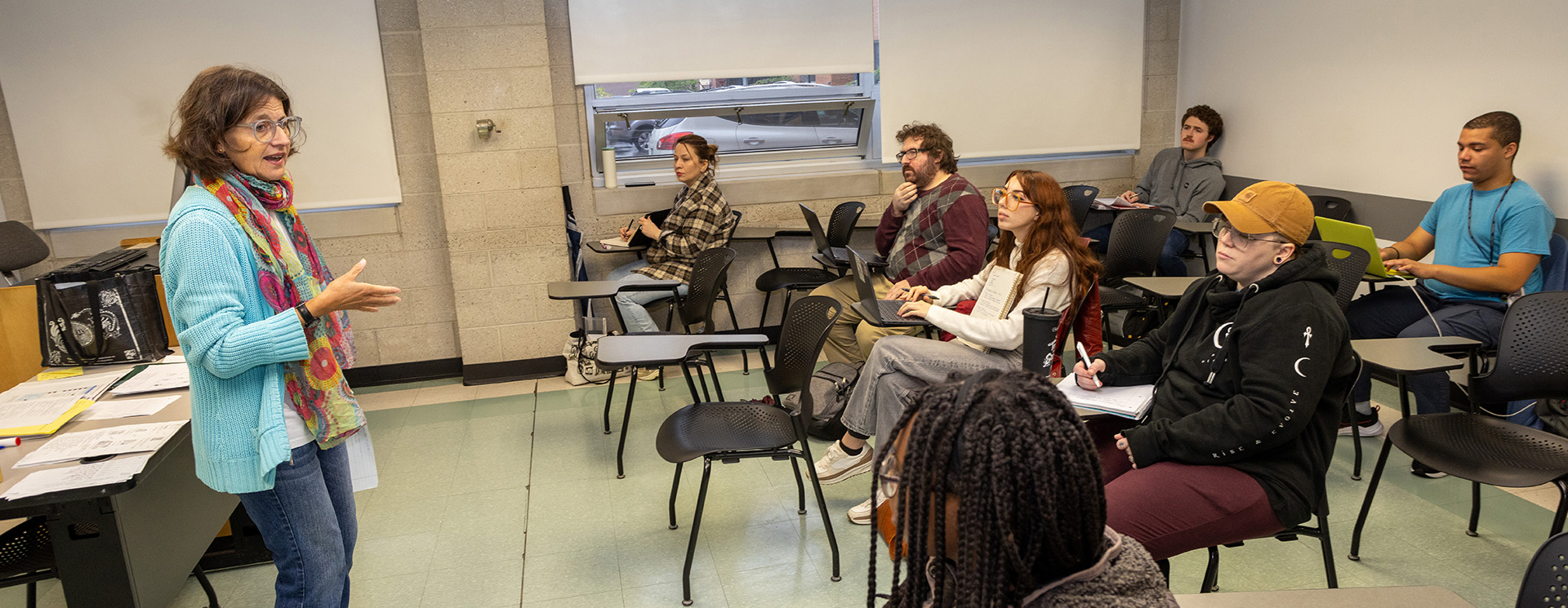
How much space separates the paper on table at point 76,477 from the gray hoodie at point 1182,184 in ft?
16.2

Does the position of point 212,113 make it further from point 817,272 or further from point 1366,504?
point 817,272

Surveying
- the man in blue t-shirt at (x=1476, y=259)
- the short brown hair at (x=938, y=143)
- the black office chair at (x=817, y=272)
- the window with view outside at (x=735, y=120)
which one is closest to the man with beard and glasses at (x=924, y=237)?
the short brown hair at (x=938, y=143)

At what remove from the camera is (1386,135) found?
14.2 ft

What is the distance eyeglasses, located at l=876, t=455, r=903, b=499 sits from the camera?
1.22 m

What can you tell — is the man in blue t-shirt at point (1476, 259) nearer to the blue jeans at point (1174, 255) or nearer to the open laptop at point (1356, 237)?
the open laptop at point (1356, 237)

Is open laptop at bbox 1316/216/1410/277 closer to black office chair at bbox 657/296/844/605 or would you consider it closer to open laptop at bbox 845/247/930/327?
open laptop at bbox 845/247/930/327

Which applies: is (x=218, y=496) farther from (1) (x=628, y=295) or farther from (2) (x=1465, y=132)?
(2) (x=1465, y=132)

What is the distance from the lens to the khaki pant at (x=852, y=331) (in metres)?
3.78

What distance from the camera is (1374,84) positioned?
14.4 feet

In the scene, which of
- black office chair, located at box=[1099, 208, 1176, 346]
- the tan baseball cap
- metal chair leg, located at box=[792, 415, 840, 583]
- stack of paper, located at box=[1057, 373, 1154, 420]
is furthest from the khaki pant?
the tan baseball cap

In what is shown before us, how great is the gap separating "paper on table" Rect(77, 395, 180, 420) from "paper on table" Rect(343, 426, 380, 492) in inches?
28.9

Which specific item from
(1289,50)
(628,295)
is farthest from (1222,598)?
→ (1289,50)

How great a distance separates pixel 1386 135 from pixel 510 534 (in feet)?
14.5

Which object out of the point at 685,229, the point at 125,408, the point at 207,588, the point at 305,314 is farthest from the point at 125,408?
the point at 685,229
